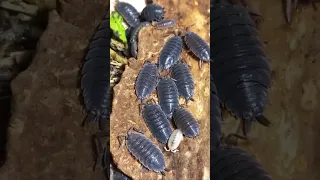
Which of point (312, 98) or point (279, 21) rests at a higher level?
point (279, 21)

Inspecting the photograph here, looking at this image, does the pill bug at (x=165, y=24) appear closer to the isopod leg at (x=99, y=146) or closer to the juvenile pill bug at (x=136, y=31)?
the juvenile pill bug at (x=136, y=31)

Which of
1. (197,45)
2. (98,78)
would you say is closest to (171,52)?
(197,45)

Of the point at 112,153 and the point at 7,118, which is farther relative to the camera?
the point at 7,118

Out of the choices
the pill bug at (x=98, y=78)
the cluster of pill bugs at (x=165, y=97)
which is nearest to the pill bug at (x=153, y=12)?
the cluster of pill bugs at (x=165, y=97)

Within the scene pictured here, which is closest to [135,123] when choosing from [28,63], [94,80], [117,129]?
[117,129]

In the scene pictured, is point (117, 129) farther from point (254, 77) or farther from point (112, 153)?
point (254, 77)

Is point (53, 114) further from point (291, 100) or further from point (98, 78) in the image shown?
point (291, 100)

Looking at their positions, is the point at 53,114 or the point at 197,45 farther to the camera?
the point at 53,114

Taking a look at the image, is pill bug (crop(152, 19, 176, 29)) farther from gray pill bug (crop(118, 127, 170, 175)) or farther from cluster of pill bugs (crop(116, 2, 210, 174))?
gray pill bug (crop(118, 127, 170, 175))
